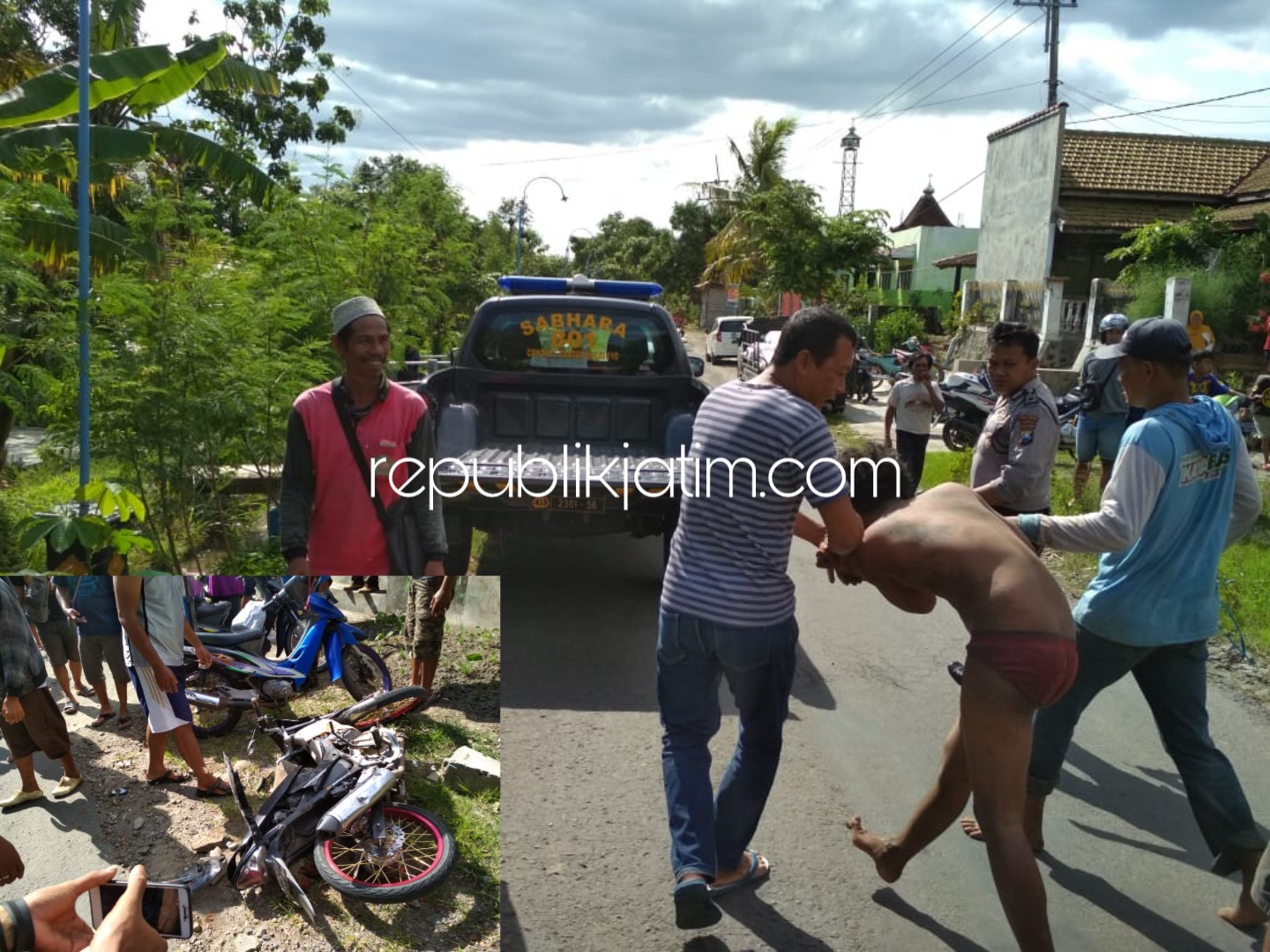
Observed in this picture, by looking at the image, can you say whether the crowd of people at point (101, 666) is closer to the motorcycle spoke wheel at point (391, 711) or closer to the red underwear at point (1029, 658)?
the motorcycle spoke wheel at point (391, 711)

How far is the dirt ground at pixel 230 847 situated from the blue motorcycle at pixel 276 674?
0.03 meters

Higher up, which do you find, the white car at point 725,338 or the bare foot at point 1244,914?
the white car at point 725,338

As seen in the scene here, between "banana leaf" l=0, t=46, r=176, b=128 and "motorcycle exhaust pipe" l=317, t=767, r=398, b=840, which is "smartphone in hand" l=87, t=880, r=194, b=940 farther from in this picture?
"banana leaf" l=0, t=46, r=176, b=128

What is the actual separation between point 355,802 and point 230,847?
0.22 metres

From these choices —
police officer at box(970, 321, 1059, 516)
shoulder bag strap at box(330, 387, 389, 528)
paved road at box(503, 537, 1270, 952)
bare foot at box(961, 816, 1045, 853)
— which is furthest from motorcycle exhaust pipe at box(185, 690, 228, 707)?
police officer at box(970, 321, 1059, 516)

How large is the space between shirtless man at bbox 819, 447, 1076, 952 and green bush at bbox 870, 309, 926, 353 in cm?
1247

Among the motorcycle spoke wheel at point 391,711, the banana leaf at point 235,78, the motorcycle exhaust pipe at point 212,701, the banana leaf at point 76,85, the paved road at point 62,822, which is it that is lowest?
the paved road at point 62,822

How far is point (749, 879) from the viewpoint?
2.90 meters

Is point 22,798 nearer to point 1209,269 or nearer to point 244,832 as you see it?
point 244,832

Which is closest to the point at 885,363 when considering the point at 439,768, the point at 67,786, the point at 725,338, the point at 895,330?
the point at 895,330

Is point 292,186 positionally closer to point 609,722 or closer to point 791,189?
point 791,189

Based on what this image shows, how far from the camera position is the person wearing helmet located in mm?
5148

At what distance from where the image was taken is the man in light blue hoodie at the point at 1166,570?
106 inches

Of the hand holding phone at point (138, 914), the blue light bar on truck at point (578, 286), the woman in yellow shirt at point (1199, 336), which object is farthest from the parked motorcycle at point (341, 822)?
the woman in yellow shirt at point (1199, 336)
